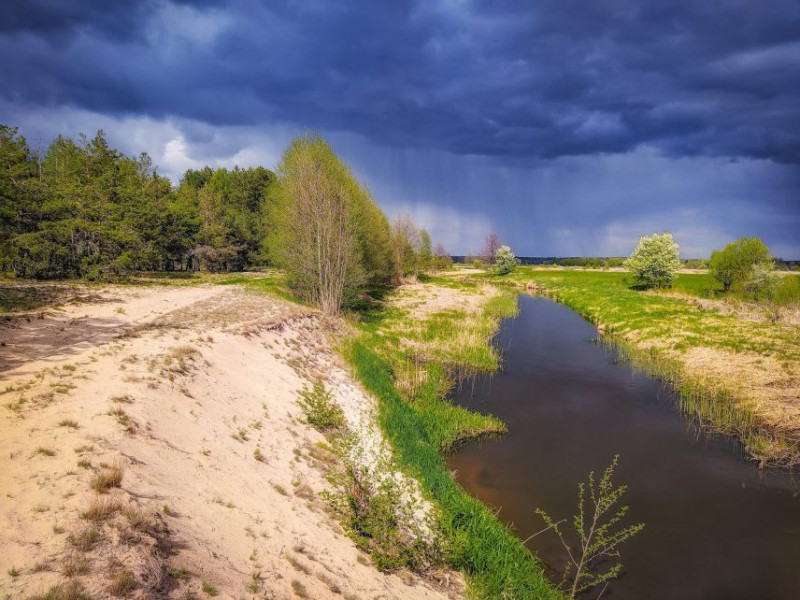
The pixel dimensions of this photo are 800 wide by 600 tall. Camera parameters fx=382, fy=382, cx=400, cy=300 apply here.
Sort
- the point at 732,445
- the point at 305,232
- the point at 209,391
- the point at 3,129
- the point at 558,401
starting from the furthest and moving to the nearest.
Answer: the point at 3,129, the point at 305,232, the point at 558,401, the point at 732,445, the point at 209,391

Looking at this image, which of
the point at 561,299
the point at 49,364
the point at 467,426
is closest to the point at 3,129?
the point at 49,364

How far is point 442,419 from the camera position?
48.6 feet

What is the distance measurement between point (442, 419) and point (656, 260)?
63.8 meters

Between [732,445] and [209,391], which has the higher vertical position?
[209,391]

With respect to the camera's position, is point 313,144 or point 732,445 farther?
point 313,144

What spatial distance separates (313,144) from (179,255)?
100 ft

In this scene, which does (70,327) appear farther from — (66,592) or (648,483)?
(648,483)

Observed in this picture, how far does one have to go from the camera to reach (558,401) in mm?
18266

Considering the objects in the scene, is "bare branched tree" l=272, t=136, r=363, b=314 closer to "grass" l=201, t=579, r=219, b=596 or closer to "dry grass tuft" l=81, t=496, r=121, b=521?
"dry grass tuft" l=81, t=496, r=121, b=521

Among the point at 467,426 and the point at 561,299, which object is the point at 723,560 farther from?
the point at 561,299

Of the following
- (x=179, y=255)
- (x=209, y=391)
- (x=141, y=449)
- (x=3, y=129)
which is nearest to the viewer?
(x=141, y=449)

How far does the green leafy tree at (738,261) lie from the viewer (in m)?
49.9

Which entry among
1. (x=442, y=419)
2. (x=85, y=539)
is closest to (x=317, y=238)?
(x=442, y=419)

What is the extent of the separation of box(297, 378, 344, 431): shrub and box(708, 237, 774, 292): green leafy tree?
187 feet
